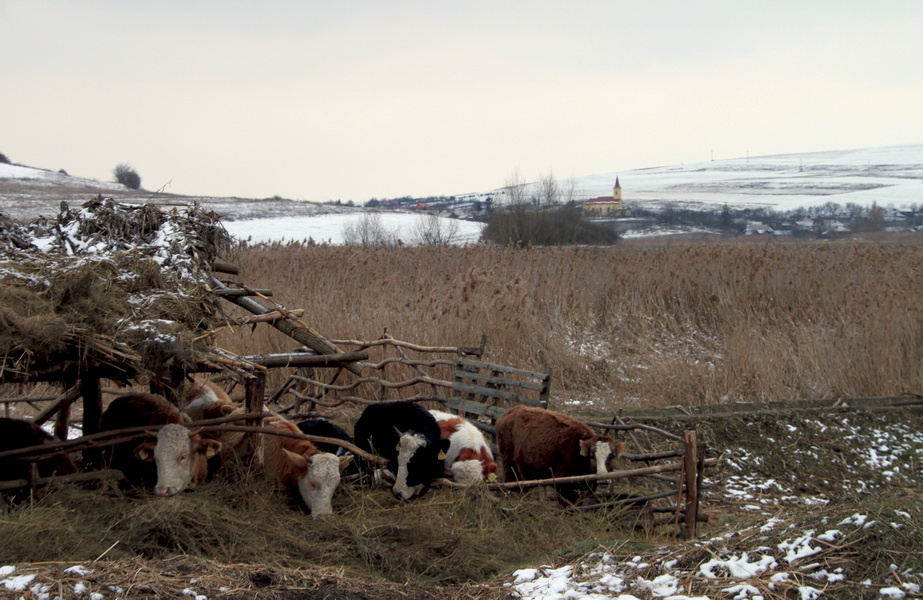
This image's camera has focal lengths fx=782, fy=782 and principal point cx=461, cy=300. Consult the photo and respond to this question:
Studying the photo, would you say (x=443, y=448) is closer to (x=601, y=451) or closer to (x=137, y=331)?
(x=601, y=451)

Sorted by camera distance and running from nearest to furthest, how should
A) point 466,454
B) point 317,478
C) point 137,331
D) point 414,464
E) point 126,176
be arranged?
point 137,331 < point 317,478 < point 414,464 < point 466,454 < point 126,176

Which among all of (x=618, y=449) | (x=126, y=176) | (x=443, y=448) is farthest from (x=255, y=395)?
(x=126, y=176)

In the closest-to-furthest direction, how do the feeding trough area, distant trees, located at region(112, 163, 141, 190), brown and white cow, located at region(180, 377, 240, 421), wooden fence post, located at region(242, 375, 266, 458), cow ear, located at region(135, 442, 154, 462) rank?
the feeding trough area → cow ear, located at region(135, 442, 154, 462) → wooden fence post, located at region(242, 375, 266, 458) → brown and white cow, located at region(180, 377, 240, 421) → distant trees, located at region(112, 163, 141, 190)

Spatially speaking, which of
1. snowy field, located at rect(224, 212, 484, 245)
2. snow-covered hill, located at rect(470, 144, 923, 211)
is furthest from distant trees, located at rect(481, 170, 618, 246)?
snow-covered hill, located at rect(470, 144, 923, 211)

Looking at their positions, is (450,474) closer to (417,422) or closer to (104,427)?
(417,422)

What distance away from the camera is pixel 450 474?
6555 millimetres

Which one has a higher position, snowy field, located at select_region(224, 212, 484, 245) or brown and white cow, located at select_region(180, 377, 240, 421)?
snowy field, located at select_region(224, 212, 484, 245)

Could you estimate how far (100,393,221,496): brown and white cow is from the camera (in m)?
5.39

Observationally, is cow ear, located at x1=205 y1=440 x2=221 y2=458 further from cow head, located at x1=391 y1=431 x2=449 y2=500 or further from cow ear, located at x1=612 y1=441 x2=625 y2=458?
cow ear, located at x1=612 y1=441 x2=625 y2=458

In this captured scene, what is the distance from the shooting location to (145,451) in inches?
216

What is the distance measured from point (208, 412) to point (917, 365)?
9344mm

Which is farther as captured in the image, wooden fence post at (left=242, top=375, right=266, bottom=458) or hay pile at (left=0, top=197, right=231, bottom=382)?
wooden fence post at (left=242, top=375, right=266, bottom=458)

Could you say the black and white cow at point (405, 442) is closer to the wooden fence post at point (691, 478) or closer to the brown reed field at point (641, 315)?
the wooden fence post at point (691, 478)

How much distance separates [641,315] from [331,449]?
861 centimetres
